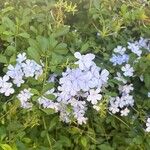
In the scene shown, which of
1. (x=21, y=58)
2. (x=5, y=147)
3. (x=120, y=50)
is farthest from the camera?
(x=120, y=50)

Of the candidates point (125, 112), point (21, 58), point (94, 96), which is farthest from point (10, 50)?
point (125, 112)

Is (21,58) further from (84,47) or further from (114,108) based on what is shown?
(114,108)

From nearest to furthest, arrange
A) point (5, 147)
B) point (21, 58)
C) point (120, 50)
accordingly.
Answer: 1. point (5, 147)
2. point (21, 58)
3. point (120, 50)

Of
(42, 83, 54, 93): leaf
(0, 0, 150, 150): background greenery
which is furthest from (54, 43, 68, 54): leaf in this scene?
(42, 83, 54, 93): leaf

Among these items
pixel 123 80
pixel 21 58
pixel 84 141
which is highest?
pixel 21 58

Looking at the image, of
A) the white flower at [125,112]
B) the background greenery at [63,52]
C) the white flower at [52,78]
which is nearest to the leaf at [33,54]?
the background greenery at [63,52]

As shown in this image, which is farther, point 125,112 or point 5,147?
point 125,112

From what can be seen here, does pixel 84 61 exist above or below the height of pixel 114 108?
above
